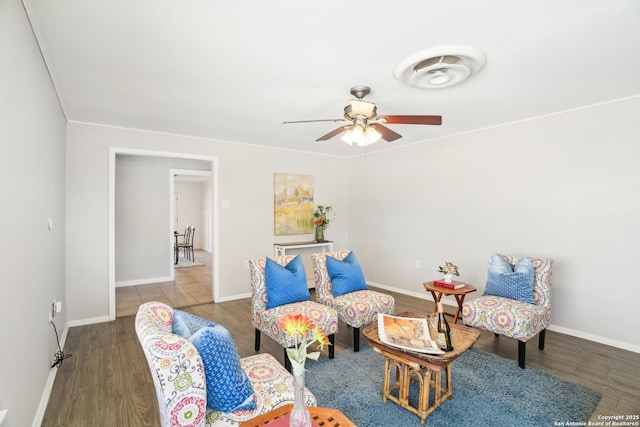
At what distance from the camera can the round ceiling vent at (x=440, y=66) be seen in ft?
6.96

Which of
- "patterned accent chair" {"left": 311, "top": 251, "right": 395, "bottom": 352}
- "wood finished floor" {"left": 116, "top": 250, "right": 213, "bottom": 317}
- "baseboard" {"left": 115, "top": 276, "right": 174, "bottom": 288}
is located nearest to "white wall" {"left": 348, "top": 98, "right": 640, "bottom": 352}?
"patterned accent chair" {"left": 311, "top": 251, "right": 395, "bottom": 352}

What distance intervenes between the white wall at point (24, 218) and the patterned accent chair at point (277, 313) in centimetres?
155

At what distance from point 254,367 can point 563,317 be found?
3.51 m

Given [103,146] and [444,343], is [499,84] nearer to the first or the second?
[444,343]

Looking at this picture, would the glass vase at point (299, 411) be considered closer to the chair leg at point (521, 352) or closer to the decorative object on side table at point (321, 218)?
the chair leg at point (521, 352)

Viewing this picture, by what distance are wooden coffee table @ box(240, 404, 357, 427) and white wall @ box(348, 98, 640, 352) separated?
3.38m

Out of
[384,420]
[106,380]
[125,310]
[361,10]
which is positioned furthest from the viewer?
[125,310]

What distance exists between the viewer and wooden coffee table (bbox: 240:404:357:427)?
1.30 metres

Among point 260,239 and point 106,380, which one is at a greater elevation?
point 260,239

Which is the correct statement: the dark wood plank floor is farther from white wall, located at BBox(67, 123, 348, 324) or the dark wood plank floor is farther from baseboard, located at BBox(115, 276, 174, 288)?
baseboard, located at BBox(115, 276, 174, 288)

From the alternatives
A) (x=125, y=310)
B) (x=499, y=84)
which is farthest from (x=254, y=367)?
(x=125, y=310)

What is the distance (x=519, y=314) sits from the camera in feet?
9.09

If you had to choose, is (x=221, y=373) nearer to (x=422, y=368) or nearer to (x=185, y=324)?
(x=185, y=324)

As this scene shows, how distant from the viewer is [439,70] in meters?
2.31
